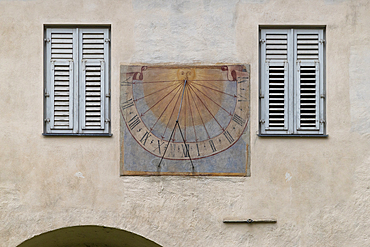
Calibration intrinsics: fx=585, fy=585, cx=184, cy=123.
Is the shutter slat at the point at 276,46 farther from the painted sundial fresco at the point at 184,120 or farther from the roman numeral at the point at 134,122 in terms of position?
the roman numeral at the point at 134,122

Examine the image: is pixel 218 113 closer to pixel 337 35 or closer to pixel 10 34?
pixel 337 35

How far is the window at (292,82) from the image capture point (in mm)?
8062

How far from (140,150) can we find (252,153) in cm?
152

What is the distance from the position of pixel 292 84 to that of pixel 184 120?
159 centimetres

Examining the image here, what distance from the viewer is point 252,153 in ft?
26.0

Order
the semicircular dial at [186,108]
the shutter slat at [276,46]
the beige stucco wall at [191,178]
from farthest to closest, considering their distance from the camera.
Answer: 1. the shutter slat at [276,46]
2. the semicircular dial at [186,108]
3. the beige stucco wall at [191,178]

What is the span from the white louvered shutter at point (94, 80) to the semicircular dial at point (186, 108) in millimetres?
321

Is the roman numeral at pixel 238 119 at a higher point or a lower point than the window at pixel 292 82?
lower

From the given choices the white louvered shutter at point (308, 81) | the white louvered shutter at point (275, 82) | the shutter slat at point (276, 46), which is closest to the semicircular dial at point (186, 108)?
the white louvered shutter at point (275, 82)

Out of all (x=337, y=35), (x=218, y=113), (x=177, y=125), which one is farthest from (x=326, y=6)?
(x=177, y=125)

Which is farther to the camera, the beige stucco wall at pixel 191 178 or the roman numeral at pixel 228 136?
the roman numeral at pixel 228 136

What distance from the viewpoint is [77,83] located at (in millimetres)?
8125

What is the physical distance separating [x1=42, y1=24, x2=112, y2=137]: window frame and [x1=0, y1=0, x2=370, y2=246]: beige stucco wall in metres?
0.11

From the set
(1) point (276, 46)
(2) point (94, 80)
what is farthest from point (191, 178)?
(1) point (276, 46)
